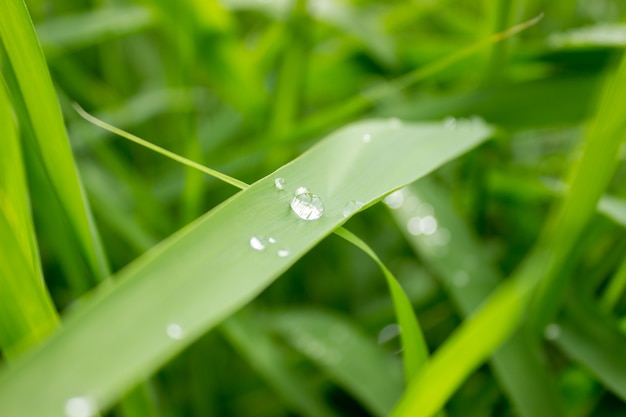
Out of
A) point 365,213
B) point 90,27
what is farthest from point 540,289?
point 90,27

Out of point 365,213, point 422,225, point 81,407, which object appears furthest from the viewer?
point 365,213

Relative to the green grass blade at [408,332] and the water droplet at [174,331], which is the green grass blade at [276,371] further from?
the water droplet at [174,331]

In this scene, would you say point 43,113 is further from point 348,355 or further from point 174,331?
point 348,355

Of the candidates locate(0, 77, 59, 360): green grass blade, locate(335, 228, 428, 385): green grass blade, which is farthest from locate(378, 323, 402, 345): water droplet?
locate(0, 77, 59, 360): green grass blade

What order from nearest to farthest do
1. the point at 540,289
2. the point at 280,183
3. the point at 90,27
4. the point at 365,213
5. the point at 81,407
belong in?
the point at 81,407 < the point at 280,183 < the point at 540,289 < the point at 90,27 < the point at 365,213

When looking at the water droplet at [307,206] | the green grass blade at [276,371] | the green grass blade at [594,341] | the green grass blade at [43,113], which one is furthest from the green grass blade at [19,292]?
the green grass blade at [594,341]

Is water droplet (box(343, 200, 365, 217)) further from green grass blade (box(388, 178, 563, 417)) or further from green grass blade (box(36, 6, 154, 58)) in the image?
green grass blade (box(36, 6, 154, 58))
